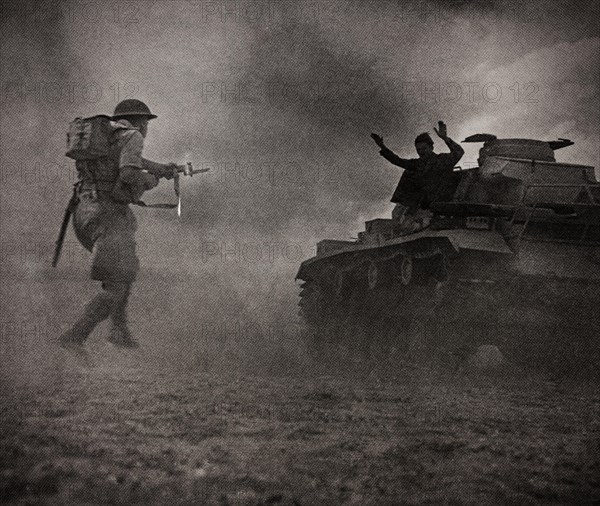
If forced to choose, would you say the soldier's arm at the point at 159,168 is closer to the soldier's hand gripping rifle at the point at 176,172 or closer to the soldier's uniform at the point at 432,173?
the soldier's hand gripping rifle at the point at 176,172

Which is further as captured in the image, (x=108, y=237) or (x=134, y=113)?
(x=134, y=113)

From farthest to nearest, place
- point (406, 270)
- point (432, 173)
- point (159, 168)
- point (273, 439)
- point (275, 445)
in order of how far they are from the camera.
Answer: point (432, 173), point (406, 270), point (159, 168), point (273, 439), point (275, 445)

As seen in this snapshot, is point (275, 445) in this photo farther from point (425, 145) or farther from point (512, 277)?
point (425, 145)

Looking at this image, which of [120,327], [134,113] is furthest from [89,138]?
[120,327]

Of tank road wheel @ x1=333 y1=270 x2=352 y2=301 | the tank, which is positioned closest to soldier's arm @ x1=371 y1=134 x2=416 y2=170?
the tank

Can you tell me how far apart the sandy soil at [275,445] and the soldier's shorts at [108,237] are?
2.40ft

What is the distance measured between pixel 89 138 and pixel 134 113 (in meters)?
0.49

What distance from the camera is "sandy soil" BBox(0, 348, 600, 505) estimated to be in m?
2.23

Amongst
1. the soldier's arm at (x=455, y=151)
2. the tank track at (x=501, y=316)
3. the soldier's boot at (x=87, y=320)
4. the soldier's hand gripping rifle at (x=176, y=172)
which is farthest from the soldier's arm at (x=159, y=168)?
the soldier's arm at (x=455, y=151)

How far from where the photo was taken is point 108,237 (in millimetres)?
5082

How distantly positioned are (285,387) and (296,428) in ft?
5.89

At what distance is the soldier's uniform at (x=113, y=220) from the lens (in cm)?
497

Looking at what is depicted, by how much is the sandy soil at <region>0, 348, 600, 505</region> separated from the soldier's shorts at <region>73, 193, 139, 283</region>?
73 cm

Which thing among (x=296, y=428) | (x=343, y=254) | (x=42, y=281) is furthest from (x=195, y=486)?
(x=42, y=281)
